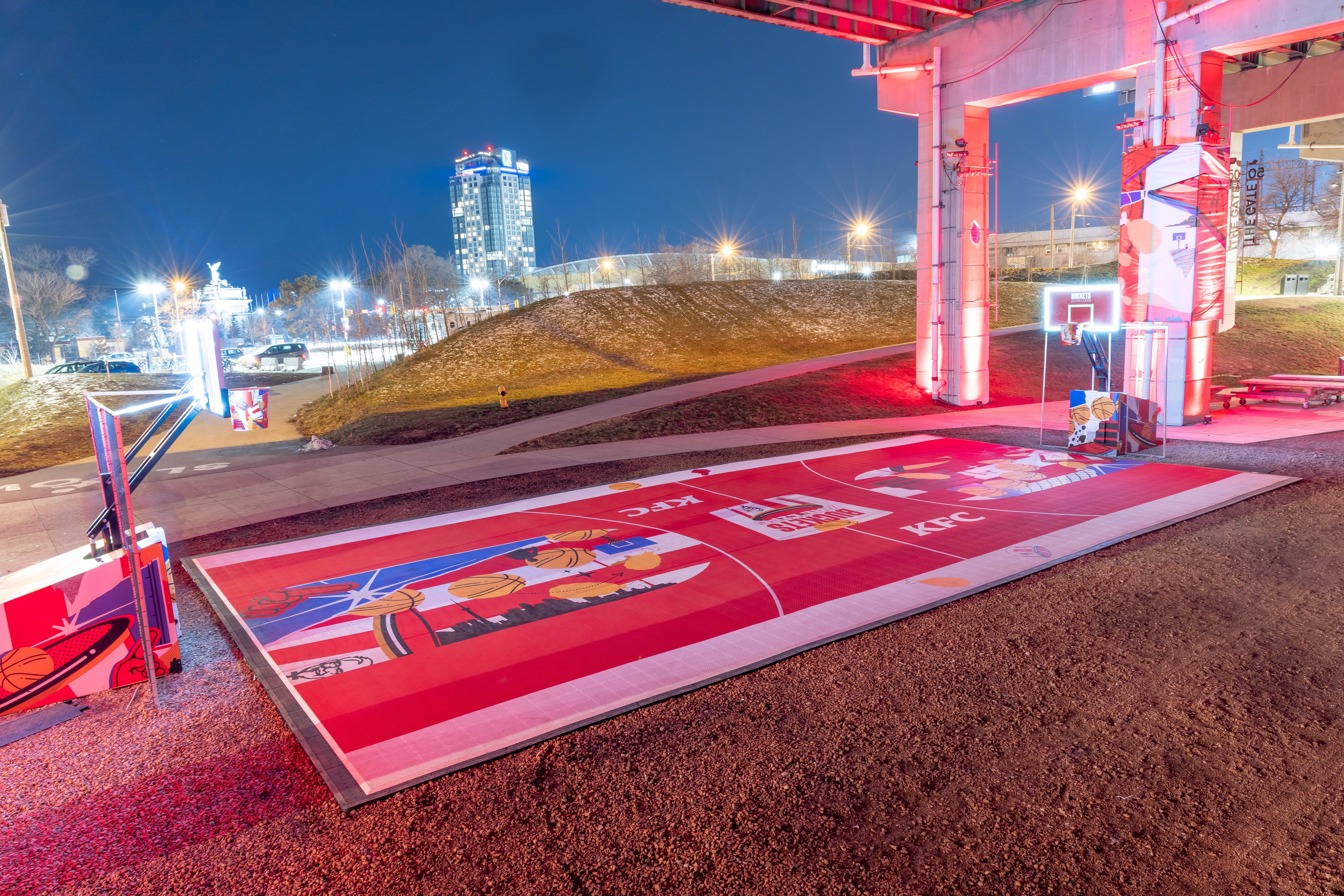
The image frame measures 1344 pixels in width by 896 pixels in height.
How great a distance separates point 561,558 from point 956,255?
46.0 feet

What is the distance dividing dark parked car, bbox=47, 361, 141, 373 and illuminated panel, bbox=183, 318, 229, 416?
30.2 meters

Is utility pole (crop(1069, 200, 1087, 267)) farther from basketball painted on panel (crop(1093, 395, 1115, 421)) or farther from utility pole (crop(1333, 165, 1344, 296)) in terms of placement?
basketball painted on panel (crop(1093, 395, 1115, 421))

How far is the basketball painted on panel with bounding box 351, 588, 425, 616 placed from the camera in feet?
23.9

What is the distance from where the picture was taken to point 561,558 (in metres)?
8.71

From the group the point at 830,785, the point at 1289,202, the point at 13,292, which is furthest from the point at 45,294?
the point at 1289,202

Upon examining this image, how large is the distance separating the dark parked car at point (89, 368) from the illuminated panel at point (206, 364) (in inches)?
1189

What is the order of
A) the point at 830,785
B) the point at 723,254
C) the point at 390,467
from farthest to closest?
the point at 723,254 < the point at 390,467 < the point at 830,785

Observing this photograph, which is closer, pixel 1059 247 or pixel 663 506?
pixel 663 506

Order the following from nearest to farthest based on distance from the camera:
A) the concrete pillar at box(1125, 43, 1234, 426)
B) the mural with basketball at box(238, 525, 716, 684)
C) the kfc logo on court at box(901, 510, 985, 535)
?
the mural with basketball at box(238, 525, 716, 684), the kfc logo on court at box(901, 510, 985, 535), the concrete pillar at box(1125, 43, 1234, 426)

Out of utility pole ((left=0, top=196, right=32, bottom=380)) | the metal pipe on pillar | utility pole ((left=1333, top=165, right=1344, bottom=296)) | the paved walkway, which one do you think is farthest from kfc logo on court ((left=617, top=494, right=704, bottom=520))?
utility pole ((left=1333, top=165, right=1344, bottom=296))

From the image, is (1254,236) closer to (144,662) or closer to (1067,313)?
(1067,313)

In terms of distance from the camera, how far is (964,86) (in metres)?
18.0

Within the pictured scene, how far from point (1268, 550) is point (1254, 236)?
166 feet

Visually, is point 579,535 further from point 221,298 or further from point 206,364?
point 221,298
